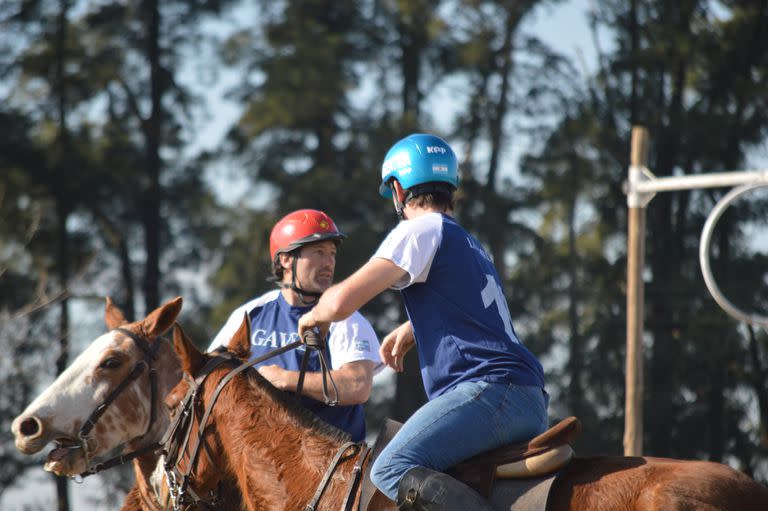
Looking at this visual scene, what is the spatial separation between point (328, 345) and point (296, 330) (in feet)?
0.84

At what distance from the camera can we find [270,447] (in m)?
4.63

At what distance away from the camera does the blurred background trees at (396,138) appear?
2341cm

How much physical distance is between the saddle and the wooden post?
814 cm

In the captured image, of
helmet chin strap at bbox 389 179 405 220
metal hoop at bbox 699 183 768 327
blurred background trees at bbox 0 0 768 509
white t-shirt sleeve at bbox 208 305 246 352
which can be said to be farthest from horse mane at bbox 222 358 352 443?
blurred background trees at bbox 0 0 768 509

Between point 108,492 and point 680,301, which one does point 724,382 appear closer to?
point 680,301

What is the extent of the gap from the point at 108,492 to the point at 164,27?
12.3 meters

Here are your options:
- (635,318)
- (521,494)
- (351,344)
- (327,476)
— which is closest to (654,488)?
(521,494)

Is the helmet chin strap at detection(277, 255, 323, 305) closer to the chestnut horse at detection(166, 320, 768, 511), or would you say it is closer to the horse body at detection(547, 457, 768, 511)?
the chestnut horse at detection(166, 320, 768, 511)

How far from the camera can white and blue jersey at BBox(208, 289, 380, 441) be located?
621 centimetres

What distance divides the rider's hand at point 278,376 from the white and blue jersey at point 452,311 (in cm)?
165

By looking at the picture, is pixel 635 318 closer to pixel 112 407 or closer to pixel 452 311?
pixel 112 407

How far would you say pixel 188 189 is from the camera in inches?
1077

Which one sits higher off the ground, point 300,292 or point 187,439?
point 300,292

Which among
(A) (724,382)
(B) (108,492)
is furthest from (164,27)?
(A) (724,382)
